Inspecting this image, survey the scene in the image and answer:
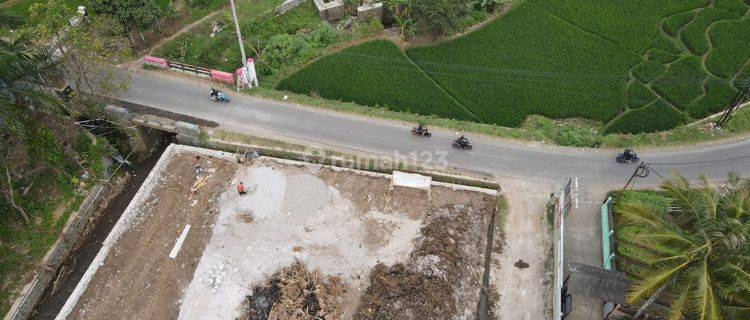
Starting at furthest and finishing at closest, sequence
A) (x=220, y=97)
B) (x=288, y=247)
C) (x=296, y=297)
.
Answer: (x=220, y=97) < (x=288, y=247) < (x=296, y=297)

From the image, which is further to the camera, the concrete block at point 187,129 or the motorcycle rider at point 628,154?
the concrete block at point 187,129

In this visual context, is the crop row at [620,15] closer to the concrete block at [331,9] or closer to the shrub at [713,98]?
the shrub at [713,98]

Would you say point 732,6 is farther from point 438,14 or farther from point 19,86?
point 19,86

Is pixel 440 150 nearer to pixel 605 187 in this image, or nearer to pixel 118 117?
pixel 605 187

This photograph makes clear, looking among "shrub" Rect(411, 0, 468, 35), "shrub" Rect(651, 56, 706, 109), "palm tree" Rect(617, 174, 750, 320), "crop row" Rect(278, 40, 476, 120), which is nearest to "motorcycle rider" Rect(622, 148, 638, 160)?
"shrub" Rect(651, 56, 706, 109)

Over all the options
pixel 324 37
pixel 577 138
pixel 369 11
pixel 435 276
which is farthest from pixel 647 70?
pixel 324 37

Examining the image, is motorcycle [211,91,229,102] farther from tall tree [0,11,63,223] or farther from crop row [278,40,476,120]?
tall tree [0,11,63,223]

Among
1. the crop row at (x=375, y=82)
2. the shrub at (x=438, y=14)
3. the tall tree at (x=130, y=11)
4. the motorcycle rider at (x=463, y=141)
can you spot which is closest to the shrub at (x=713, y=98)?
the crop row at (x=375, y=82)
